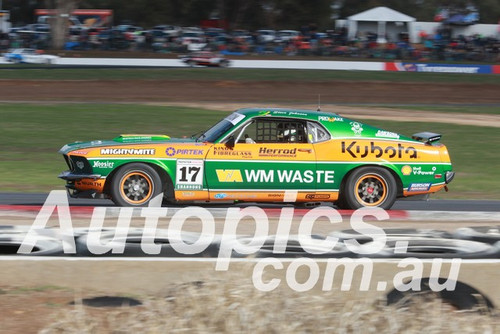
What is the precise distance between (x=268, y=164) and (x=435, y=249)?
3598 millimetres

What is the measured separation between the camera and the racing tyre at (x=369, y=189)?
31.6ft

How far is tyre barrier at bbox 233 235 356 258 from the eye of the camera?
6.05 metres

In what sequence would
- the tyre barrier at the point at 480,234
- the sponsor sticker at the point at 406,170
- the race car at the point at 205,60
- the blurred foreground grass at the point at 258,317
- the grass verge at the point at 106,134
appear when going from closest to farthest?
the blurred foreground grass at the point at 258,317, the tyre barrier at the point at 480,234, the sponsor sticker at the point at 406,170, the grass verge at the point at 106,134, the race car at the point at 205,60

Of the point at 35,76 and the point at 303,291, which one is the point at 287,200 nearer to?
the point at 303,291

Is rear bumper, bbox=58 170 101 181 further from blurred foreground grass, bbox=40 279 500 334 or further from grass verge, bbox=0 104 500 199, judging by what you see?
blurred foreground grass, bbox=40 279 500 334

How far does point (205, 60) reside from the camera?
38938 millimetres

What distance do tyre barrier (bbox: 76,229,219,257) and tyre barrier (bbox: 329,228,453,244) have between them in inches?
38.9

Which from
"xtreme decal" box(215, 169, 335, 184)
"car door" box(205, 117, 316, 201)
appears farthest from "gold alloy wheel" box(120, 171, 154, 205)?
"xtreme decal" box(215, 169, 335, 184)

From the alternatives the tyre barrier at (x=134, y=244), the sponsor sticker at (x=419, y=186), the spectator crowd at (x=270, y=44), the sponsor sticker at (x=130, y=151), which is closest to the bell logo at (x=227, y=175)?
the sponsor sticker at (x=130, y=151)

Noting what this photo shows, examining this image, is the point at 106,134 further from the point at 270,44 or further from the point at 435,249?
the point at 270,44

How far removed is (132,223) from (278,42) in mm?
41067

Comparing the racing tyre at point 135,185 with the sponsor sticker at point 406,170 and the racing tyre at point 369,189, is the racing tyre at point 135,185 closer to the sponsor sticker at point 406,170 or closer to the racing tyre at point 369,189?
the racing tyre at point 369,189

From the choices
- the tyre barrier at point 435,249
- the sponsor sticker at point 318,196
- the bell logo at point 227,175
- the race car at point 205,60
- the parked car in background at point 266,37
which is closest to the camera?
the tyre barrier at point 435,249

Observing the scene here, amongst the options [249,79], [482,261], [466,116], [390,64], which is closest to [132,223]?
[482,261]
